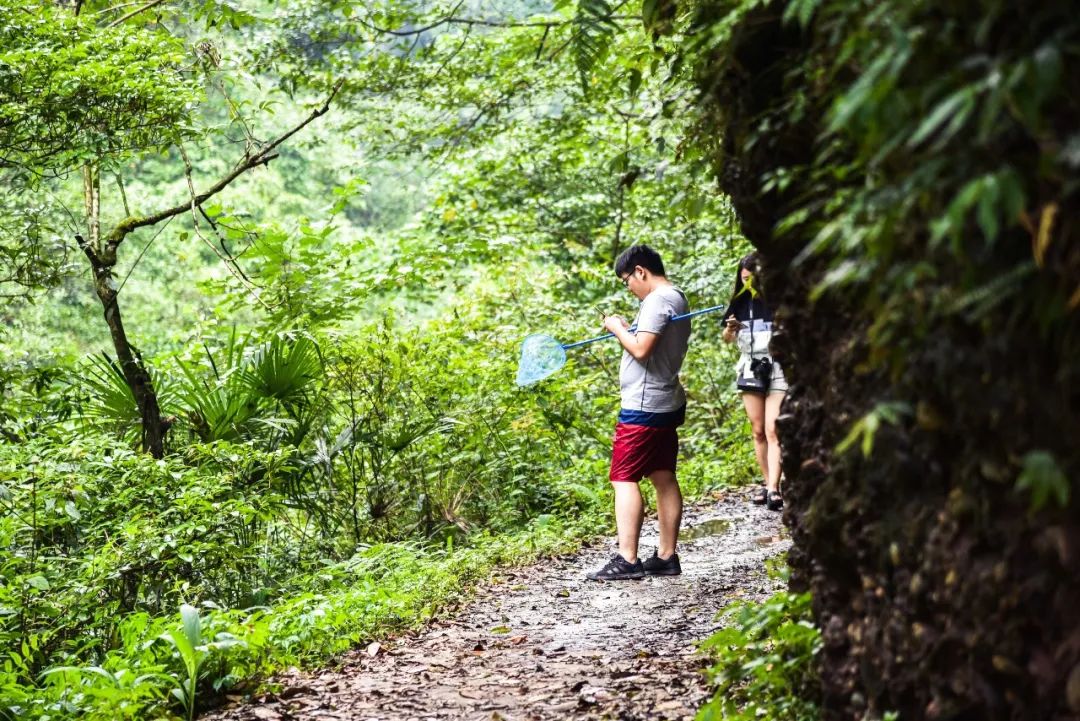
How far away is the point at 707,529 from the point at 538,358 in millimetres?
1938

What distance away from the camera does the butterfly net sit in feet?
27.6

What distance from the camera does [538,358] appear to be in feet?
28.3

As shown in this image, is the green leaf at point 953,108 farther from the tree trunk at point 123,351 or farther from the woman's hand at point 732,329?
the tree trunk at point 123,351

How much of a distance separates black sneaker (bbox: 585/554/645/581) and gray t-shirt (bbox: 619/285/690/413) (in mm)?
1018

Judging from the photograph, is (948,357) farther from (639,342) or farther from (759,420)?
(759,420)

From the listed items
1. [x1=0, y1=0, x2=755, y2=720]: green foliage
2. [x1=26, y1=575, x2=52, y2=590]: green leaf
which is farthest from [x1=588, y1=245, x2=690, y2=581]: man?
[x1=26, y1=575, x2=52, y2=590]: green leaf

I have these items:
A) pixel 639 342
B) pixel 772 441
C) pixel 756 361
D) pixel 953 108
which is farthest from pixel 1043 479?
pixel 772 441

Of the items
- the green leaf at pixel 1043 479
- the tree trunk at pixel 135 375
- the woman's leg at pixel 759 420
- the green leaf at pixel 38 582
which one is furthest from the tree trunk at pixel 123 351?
the green leaf at pixel 1043 479

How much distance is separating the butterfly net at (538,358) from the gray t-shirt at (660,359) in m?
1.97

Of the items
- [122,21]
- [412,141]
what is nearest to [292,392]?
[122,21]

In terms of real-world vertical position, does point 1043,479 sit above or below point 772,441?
above

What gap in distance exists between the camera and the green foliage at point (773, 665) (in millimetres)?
3225

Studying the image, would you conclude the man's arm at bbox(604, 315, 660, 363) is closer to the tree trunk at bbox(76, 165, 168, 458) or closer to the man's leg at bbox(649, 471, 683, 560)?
the man's leg at bbox(649, 471, 683, 560)

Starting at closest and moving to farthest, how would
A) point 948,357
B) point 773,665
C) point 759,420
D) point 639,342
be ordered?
point 948,357
point 773,665
point 639,342
point 759,420
